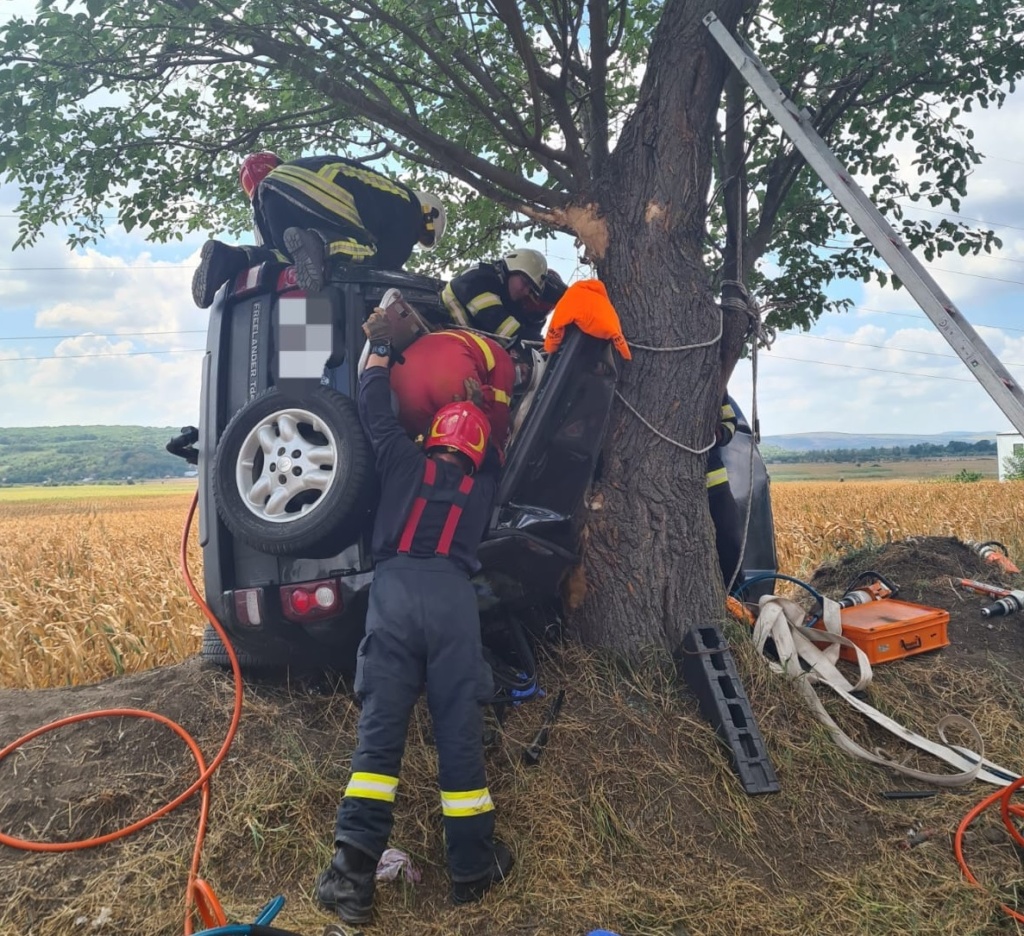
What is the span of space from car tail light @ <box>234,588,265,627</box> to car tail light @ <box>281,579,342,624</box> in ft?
0.35

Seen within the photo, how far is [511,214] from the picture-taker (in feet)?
21.9

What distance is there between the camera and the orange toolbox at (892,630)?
4.40 meters

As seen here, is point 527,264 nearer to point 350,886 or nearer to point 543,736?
point 543,736

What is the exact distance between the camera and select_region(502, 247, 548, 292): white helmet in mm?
4215

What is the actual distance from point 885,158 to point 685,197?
303 cm

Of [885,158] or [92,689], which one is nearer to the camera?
[92,689]

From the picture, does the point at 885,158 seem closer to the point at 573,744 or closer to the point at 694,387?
the point at 694,387

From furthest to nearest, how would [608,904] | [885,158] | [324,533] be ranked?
[885,158], [324,533], [608,904]

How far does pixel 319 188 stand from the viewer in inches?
151

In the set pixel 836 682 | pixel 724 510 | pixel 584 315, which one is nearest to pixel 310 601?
pixel 584 315

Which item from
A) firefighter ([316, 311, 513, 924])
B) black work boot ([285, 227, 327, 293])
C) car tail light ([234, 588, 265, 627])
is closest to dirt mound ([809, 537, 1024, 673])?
firefighter ([316, 311, 513, 924])

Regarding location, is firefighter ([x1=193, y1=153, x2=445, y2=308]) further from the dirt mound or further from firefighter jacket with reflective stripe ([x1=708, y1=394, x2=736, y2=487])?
the dirt mound

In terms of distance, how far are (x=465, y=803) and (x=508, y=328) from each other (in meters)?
2.33

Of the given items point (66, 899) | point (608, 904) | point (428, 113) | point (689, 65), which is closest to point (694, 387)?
point (689, 65)
